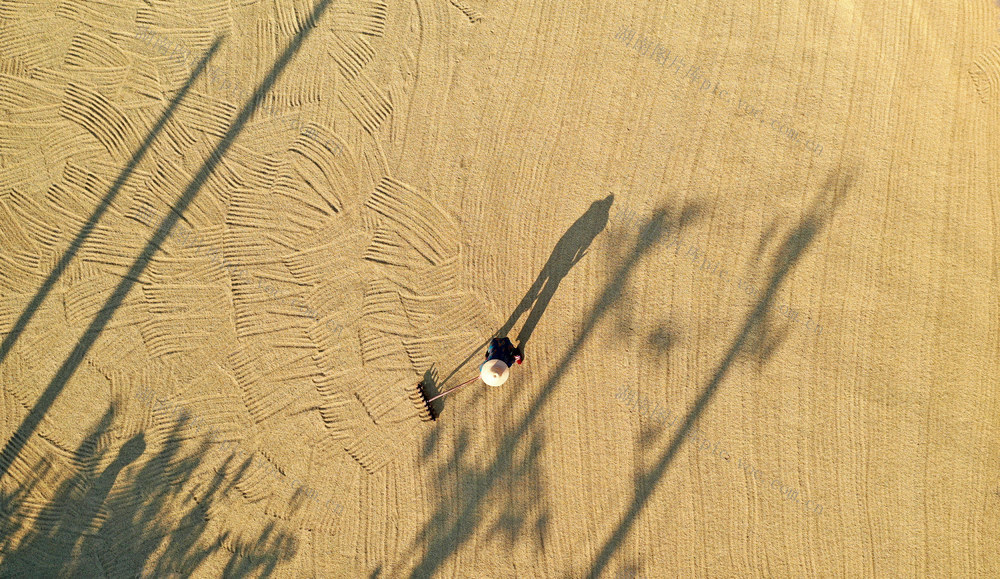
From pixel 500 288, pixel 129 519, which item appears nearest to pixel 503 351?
pixel 500 288

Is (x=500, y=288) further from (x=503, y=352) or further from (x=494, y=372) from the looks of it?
(x=494, y=372)

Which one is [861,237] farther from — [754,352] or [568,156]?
[568,156]

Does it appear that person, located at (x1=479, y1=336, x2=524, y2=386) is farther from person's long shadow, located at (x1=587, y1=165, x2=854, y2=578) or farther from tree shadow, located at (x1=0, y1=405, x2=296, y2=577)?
tree shadow, located at (x1=0, y1=405, x2=296, y2=577)

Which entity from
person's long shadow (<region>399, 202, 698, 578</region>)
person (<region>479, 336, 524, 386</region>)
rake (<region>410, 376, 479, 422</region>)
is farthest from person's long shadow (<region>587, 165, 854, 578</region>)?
rake (<region>410, 376, 479, 422</region>)

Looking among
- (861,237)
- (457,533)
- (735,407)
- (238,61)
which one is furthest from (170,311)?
(861,237)

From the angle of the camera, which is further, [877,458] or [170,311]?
[170,311]

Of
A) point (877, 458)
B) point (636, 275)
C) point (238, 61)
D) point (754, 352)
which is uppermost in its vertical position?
point (238, 61)
